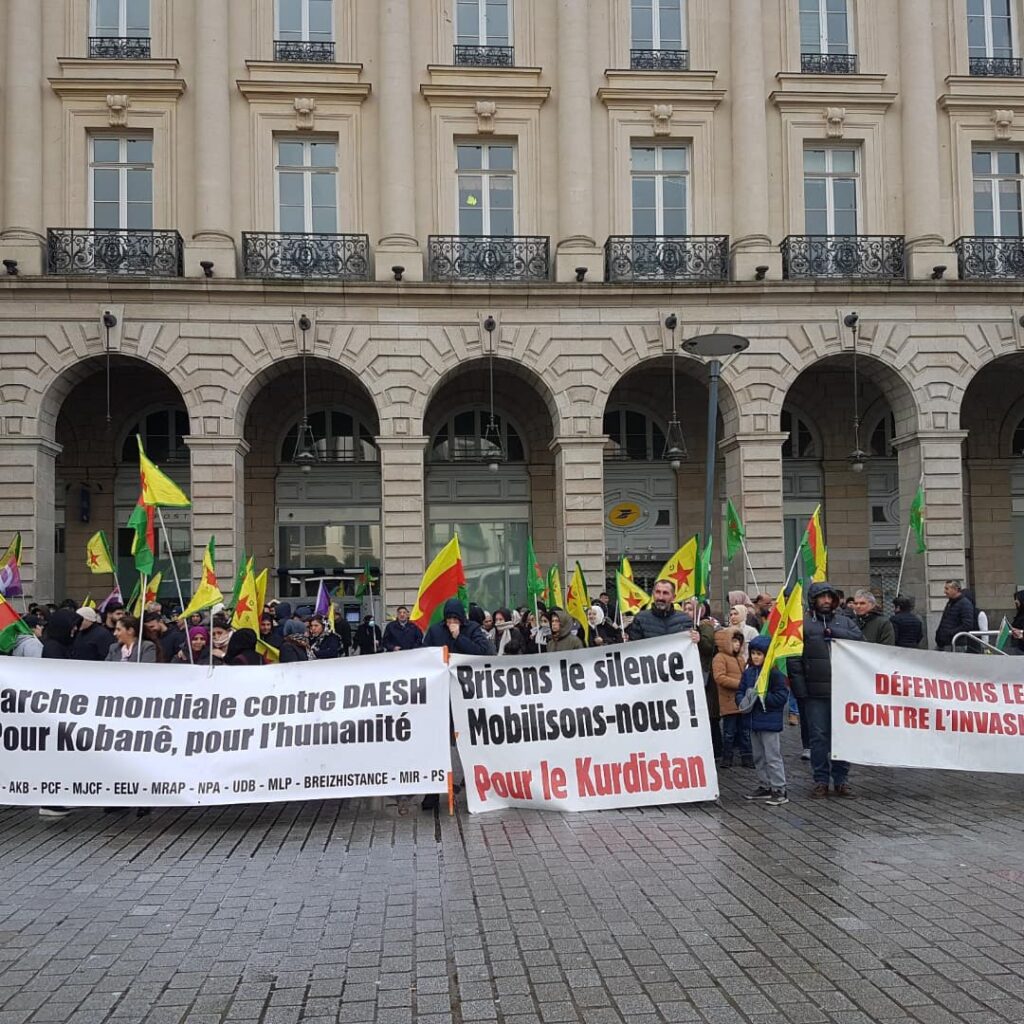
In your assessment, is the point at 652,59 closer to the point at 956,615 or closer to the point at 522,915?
the point at 956,615

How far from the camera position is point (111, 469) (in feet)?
80.5

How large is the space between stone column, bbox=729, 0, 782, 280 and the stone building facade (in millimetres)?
74

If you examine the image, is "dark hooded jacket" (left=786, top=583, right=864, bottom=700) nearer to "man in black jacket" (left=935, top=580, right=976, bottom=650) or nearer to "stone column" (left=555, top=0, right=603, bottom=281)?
"man in black jacket" (left=935, top=580, right=976, bottom=650)

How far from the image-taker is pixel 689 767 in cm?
893

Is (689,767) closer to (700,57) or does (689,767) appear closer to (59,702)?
(59,702)

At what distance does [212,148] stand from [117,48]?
3.21 meters

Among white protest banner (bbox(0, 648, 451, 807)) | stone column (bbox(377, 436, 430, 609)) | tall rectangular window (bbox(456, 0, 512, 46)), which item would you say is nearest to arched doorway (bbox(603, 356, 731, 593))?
stone column (bbox(377, 436, 430, 609))

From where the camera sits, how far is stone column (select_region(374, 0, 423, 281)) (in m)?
21.9

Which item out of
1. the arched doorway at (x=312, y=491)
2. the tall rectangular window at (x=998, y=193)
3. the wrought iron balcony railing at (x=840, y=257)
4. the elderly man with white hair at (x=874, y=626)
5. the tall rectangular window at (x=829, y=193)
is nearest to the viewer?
the elderly man with white hair at (x=874, y=626)

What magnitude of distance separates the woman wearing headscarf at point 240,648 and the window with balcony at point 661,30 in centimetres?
1844

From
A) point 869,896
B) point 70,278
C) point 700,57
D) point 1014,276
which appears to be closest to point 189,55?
point 70,278

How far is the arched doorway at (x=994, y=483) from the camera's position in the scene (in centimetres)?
2570

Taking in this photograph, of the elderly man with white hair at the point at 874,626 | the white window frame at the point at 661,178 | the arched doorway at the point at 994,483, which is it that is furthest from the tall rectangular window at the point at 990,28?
the elderly man with white hair at the point at 874,626

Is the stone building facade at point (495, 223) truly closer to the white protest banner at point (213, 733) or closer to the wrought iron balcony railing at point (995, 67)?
the wrought iron balcony railing at point (995, 67)
